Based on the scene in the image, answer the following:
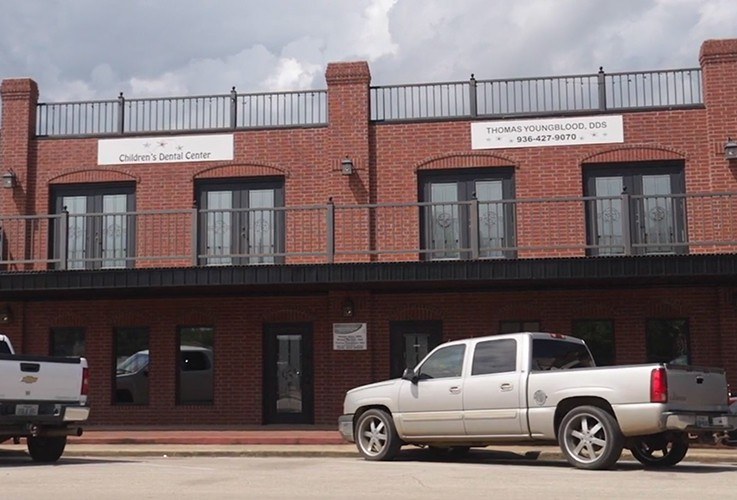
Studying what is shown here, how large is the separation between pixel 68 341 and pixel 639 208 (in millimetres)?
12043

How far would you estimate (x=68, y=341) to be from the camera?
2152 cm

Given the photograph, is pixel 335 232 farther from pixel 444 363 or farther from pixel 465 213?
pixel 444 363

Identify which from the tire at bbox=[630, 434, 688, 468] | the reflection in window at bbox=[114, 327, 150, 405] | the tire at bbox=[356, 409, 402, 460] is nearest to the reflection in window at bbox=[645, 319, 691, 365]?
the tire at bbox=[630, 434, 688, 468]

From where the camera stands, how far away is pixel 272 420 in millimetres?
20688

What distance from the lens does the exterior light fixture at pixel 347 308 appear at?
65.9ft

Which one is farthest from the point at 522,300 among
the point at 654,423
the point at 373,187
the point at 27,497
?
the point at 27,497

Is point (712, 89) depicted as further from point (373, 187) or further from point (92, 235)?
point (92, 235)

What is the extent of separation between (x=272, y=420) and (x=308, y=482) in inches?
397

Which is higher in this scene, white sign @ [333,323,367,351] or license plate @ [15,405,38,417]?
white sign @ [333,323,367,351]

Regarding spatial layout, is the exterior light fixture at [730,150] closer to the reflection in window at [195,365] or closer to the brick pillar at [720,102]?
the brick pillar at [720,102]

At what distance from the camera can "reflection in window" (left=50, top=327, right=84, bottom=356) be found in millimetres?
21469

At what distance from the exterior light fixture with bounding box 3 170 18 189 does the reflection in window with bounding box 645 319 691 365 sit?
44.0ft

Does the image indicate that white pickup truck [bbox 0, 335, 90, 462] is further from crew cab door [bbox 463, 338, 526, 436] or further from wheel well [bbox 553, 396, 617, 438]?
wheel well [bbox 553, 396, 617, 438]

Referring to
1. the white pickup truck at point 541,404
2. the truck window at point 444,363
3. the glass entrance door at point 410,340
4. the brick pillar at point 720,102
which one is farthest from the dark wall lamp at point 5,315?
the brick pillar at point 720,102
